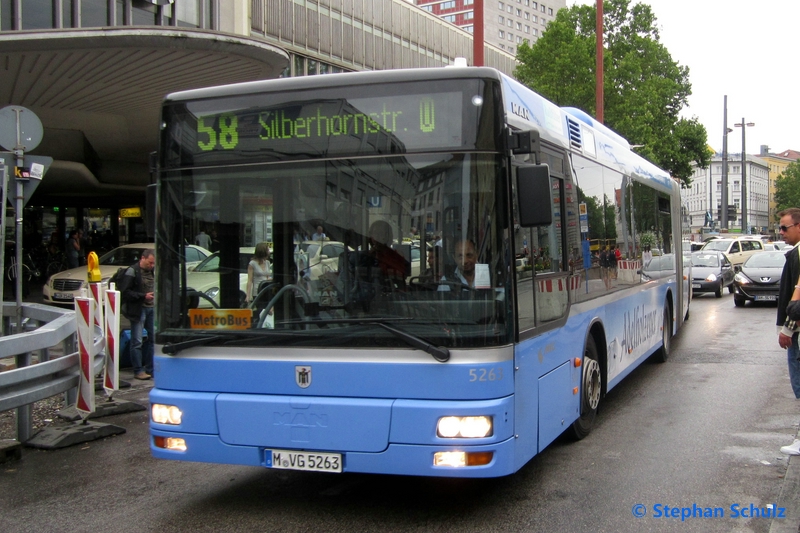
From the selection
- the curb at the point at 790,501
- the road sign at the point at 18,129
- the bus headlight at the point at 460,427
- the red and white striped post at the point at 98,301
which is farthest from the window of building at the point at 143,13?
the curb at the point at 790,501

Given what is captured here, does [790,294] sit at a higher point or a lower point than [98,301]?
higher

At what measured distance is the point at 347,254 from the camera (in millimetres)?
4691

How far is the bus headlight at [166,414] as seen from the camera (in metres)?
5.00

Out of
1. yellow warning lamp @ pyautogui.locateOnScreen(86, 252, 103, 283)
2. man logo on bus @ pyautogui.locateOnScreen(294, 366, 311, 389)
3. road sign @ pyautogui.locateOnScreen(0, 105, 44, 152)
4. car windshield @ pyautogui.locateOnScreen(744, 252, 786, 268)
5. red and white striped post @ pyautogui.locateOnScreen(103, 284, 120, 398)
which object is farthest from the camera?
car windshield @ pyautogui.locateOnScreen(744, 252, 786, 268)

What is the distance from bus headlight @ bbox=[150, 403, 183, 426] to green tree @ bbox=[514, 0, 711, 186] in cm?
3337

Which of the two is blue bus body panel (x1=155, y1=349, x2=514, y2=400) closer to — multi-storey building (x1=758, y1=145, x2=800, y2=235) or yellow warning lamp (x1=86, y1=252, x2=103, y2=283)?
yellow warning lamp (x1=86, y1=252, x2=103, y2=283)

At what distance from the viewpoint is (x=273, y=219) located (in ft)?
16.0

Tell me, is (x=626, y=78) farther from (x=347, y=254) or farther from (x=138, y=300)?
(x=347, y=254)

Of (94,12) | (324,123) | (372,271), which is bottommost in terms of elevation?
(372,271)

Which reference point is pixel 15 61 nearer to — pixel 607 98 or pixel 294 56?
pixel 294 56

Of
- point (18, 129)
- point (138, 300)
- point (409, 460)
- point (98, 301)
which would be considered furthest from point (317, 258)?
point (138, 300)

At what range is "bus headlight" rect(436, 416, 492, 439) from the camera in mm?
4508

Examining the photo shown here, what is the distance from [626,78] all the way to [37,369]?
1516 inches
